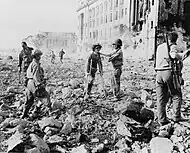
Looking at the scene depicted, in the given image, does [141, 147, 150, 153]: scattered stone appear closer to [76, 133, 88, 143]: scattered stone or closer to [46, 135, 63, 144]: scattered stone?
[76, 133, 88, 143]: scattered stone

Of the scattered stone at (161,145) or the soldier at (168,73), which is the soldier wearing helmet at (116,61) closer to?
the soldier at (168,73)

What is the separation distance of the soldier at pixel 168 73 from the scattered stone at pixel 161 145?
646 mm

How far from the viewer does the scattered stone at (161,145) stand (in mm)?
4234

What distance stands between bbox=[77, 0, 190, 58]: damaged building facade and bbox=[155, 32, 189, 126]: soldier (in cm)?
2143

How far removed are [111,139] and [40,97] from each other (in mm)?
2166

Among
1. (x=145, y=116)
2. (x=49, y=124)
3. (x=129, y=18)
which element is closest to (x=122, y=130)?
(x=145, y=116)

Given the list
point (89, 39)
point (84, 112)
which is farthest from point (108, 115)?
point (89, 39)

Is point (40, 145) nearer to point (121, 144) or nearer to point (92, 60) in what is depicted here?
point (121, 144)

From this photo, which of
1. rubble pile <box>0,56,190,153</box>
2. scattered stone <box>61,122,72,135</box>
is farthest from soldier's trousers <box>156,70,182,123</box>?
scattered stone <box>61,122,72,135</box>

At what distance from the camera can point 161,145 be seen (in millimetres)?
4324

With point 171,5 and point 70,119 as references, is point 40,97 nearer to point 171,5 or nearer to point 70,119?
point 70,119

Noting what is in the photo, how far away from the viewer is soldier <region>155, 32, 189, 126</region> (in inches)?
190

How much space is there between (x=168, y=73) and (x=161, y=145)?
1220mm

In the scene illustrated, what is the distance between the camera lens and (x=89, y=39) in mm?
58438
